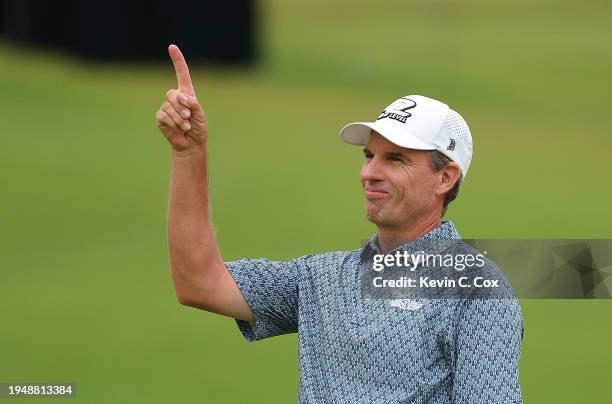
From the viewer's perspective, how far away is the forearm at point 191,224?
4.57 metres

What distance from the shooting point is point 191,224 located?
4582 mm

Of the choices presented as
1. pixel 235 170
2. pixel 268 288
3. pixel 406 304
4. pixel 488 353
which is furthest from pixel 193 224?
pixel 235 170

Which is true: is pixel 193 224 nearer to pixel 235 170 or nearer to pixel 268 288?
pixel 268 288

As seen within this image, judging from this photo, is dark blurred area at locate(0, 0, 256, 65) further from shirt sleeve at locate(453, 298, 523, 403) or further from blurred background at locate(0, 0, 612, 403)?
shirt sleeve at locate(453, 298, 523, 403)

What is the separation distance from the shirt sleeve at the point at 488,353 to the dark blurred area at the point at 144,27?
77.2 ft

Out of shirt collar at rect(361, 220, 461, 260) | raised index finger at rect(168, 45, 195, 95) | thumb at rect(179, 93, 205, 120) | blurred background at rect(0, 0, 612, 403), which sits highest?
blurred background at rect(0, 0, 612, 403)

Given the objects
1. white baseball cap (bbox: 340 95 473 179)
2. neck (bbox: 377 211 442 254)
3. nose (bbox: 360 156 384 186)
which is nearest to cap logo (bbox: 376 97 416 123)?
white baseball cap (bbox: 340 95 473 179)

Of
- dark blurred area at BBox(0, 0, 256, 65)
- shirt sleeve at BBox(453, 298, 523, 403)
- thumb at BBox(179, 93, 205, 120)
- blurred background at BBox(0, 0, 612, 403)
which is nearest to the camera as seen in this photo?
shirt sleeve at BBox(453, 298, 523, 403)

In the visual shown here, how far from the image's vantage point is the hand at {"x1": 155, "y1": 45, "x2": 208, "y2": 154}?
14.6 feet

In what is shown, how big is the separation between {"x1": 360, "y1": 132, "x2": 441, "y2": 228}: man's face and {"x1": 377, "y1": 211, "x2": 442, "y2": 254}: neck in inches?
0.6

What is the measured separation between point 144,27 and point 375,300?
23736 millimetres

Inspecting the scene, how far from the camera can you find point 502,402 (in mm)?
4148

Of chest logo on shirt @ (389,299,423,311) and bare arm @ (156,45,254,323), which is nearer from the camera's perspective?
chest logo on shirt @ (389,299,423,311)

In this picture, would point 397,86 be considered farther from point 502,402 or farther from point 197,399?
point 502,402
